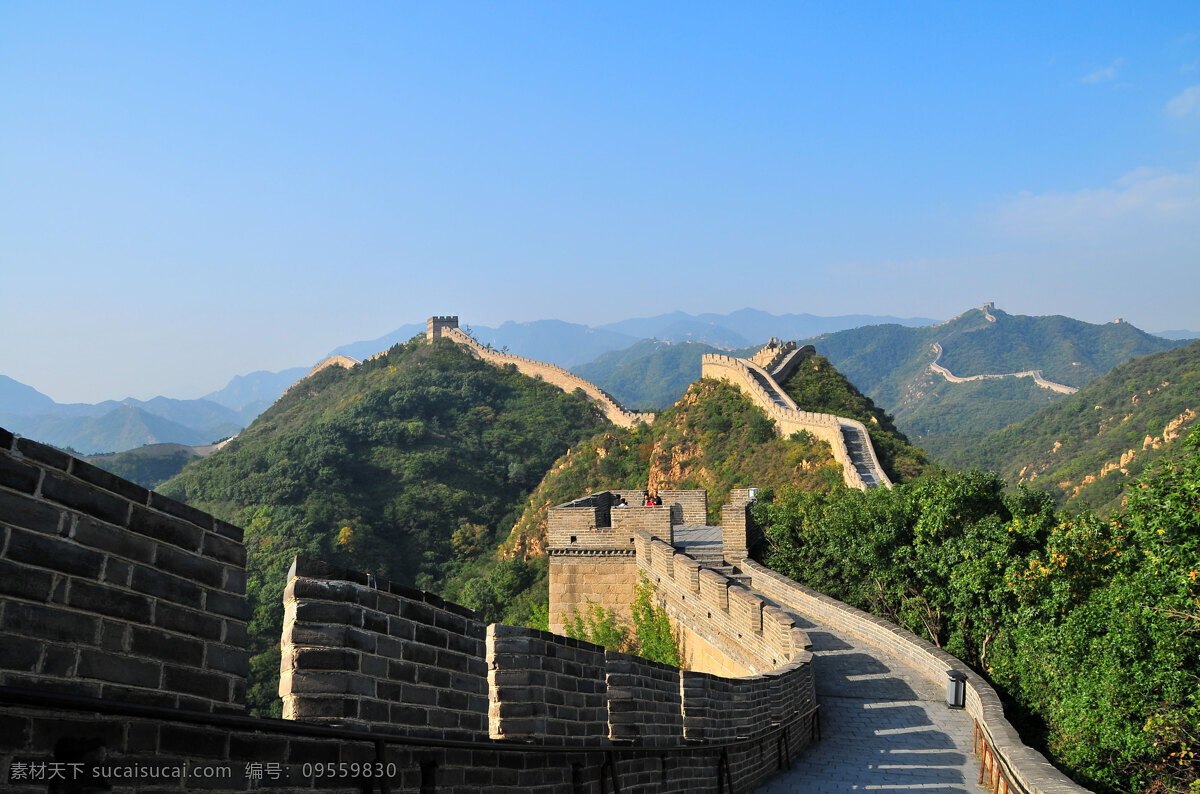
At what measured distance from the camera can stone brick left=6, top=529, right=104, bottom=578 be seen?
82.9 inches

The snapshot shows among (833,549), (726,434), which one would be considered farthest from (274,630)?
(833,549)

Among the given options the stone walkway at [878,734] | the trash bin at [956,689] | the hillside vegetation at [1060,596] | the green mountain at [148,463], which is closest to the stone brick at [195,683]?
the stone walkway at [878,734]

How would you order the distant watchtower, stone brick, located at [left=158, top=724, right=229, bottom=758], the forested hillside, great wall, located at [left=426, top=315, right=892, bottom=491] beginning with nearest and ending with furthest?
stone brick, located at [left=158, top=724, right=229, bottom=758], great wall, located at [left=426, top=315, right=892, bottom=491], the forested hillside, the distant watchtower

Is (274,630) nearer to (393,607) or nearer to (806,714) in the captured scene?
(806,714)

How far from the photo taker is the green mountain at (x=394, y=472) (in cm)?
4656

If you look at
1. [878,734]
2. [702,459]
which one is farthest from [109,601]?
[702,459]

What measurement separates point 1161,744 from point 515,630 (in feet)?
22.4

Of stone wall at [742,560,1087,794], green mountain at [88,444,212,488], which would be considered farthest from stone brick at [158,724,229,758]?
green mountain at [88,444,212,488]

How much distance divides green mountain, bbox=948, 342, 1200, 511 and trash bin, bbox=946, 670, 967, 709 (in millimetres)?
23661

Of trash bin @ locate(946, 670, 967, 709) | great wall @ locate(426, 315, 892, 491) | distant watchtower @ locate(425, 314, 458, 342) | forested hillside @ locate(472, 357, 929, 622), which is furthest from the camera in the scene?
distant watchtower @ locate(425, 314, 458, 342)

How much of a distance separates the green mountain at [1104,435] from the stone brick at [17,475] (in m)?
34.0

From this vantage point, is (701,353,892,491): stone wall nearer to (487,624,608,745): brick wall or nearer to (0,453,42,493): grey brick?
(487,624,608,745): brick wall

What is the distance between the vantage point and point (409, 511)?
171 feet

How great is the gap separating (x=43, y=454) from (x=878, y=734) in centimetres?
955
